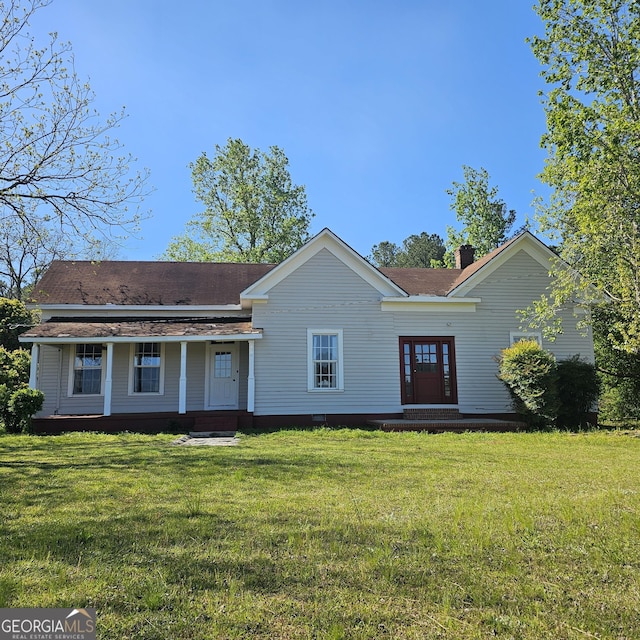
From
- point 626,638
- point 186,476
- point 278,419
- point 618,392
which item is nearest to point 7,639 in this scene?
point 626,638

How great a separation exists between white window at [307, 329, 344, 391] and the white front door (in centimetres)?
264

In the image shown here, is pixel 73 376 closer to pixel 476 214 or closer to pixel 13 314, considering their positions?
pixel 13 314

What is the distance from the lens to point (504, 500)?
5621mm

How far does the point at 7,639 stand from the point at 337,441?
31.0 ft

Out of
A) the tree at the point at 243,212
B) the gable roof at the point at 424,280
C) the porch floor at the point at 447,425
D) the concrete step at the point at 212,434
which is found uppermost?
the tree at the point at 243,212

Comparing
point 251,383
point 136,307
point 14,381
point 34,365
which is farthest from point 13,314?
point 251,383

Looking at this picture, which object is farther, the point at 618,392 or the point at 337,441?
the point at 618,392

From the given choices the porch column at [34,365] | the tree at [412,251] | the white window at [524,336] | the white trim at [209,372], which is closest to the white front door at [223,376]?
the white trim at [209,372]

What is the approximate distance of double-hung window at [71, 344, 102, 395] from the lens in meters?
16.5

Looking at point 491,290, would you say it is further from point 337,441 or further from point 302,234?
point 302,234

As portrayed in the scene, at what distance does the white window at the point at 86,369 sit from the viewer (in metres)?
16.4

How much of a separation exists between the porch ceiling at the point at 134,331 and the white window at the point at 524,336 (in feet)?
27.5

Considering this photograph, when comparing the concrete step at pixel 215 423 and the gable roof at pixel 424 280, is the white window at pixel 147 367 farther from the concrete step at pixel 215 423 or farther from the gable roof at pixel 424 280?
the gable roof at pixel 424 280

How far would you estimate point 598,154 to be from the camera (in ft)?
49.4
